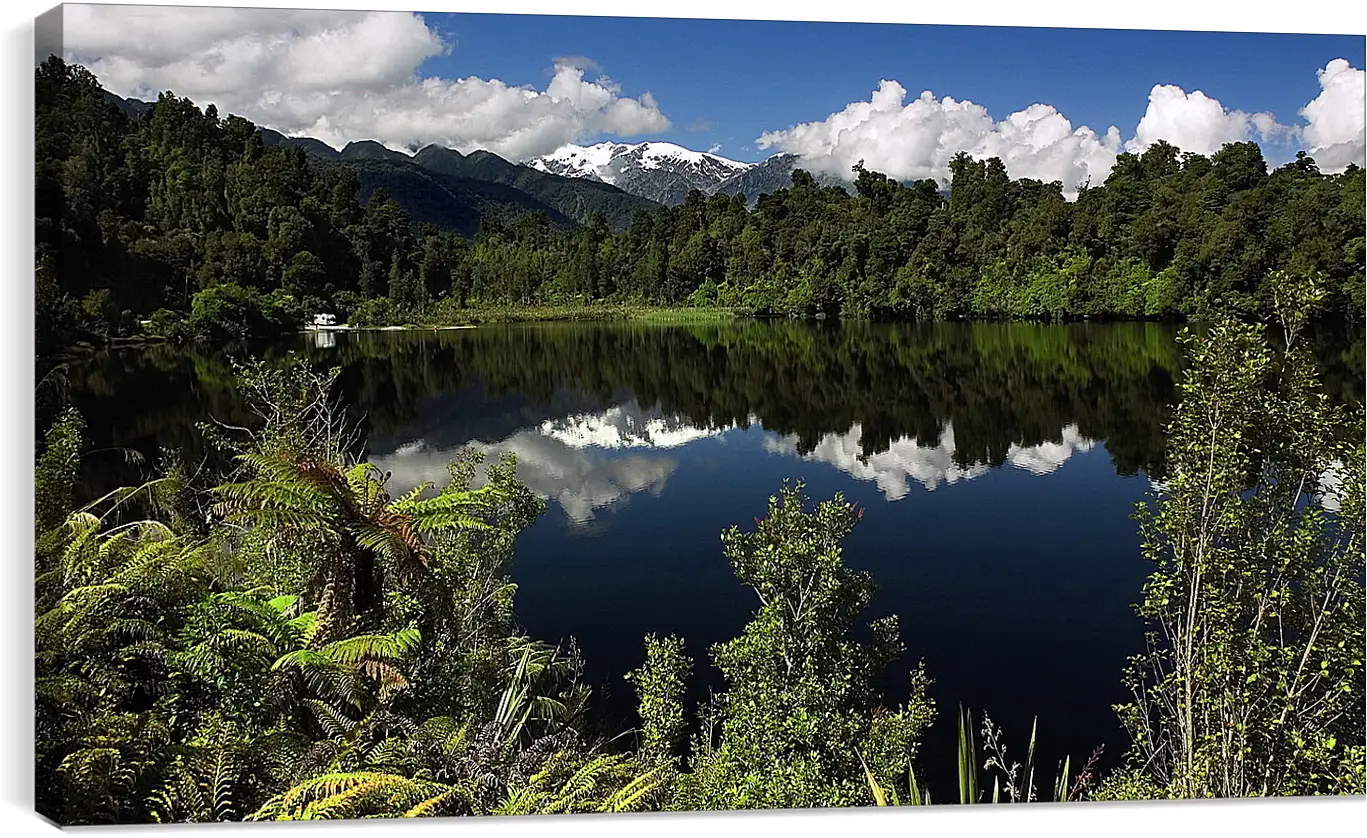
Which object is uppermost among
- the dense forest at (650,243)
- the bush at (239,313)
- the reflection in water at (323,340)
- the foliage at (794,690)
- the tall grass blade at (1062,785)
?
the dense forest at (650,243)

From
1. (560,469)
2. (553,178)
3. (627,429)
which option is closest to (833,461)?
(627,429)

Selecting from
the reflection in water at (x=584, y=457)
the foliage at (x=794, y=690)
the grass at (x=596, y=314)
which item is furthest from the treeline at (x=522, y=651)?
the grass at (x=596, y=314)

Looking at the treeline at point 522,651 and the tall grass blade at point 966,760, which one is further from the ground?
the treeline at point 522,651

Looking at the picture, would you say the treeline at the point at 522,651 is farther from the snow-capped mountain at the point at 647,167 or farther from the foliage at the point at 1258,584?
the snow-capped mountain at the point at 647,167

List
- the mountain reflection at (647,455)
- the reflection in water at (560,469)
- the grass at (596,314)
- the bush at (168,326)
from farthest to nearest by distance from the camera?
the grass at (596,314) < the mountain reflection at (647,455) < the reflection in water at (560,469) < the bush at (168,326)

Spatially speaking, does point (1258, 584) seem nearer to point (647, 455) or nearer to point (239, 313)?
point (647, 455)

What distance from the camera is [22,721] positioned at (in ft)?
12.0

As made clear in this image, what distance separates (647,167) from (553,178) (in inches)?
16.3

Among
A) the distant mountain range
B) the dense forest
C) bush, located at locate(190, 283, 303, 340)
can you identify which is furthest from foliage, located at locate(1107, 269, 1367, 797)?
bush, located at locate(190, 283, 303, 340)

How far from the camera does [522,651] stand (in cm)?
Result: 461

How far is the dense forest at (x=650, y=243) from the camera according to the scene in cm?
414

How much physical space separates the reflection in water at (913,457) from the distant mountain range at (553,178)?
3.81 feet

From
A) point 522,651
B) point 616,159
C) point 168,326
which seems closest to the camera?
point 168,326

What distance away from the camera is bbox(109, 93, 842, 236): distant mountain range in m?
4.73
